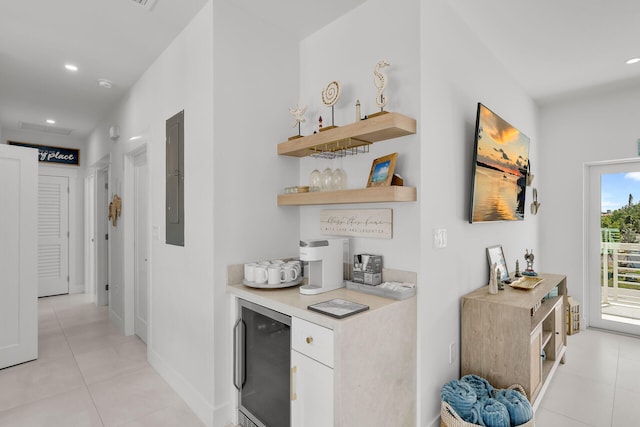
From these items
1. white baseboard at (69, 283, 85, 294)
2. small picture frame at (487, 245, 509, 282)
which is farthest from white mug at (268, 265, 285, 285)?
white baseboard at (69, 283, 85, 294)

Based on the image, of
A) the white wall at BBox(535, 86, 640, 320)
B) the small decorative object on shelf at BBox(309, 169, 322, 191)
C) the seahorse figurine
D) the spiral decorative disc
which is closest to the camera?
the seahorse figurine

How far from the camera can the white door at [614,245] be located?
144 inches

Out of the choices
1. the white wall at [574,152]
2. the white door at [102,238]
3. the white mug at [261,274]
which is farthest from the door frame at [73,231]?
the white wall at [574,152]

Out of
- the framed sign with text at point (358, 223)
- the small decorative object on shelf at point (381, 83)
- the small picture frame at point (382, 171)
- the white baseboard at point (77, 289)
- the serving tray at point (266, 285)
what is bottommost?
the white baseboard at point (77, 289)

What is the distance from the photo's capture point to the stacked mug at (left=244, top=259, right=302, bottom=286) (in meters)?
2.06

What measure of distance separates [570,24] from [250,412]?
137 inches

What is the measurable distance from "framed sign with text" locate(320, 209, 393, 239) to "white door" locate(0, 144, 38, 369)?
2811 mm

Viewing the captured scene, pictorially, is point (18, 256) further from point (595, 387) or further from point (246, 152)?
point (595, 387)

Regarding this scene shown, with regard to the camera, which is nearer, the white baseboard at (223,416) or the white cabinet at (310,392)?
the white cabinet at (310,392)

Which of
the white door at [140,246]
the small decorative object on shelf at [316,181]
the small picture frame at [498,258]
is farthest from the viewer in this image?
the white door at [140,246]

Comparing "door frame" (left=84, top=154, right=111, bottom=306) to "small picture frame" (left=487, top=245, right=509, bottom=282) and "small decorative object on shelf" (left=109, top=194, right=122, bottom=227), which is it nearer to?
"small decorative object on shelf" (left=109, top=194, right=122, bottom=227)

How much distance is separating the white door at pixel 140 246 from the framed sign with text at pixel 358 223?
7.07 ft

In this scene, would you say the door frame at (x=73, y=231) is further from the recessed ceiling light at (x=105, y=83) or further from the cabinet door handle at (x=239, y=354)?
the cabinet door handle at (x=239, y=354)

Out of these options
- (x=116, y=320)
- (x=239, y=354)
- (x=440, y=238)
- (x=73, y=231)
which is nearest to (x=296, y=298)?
(x=239, y=354)
